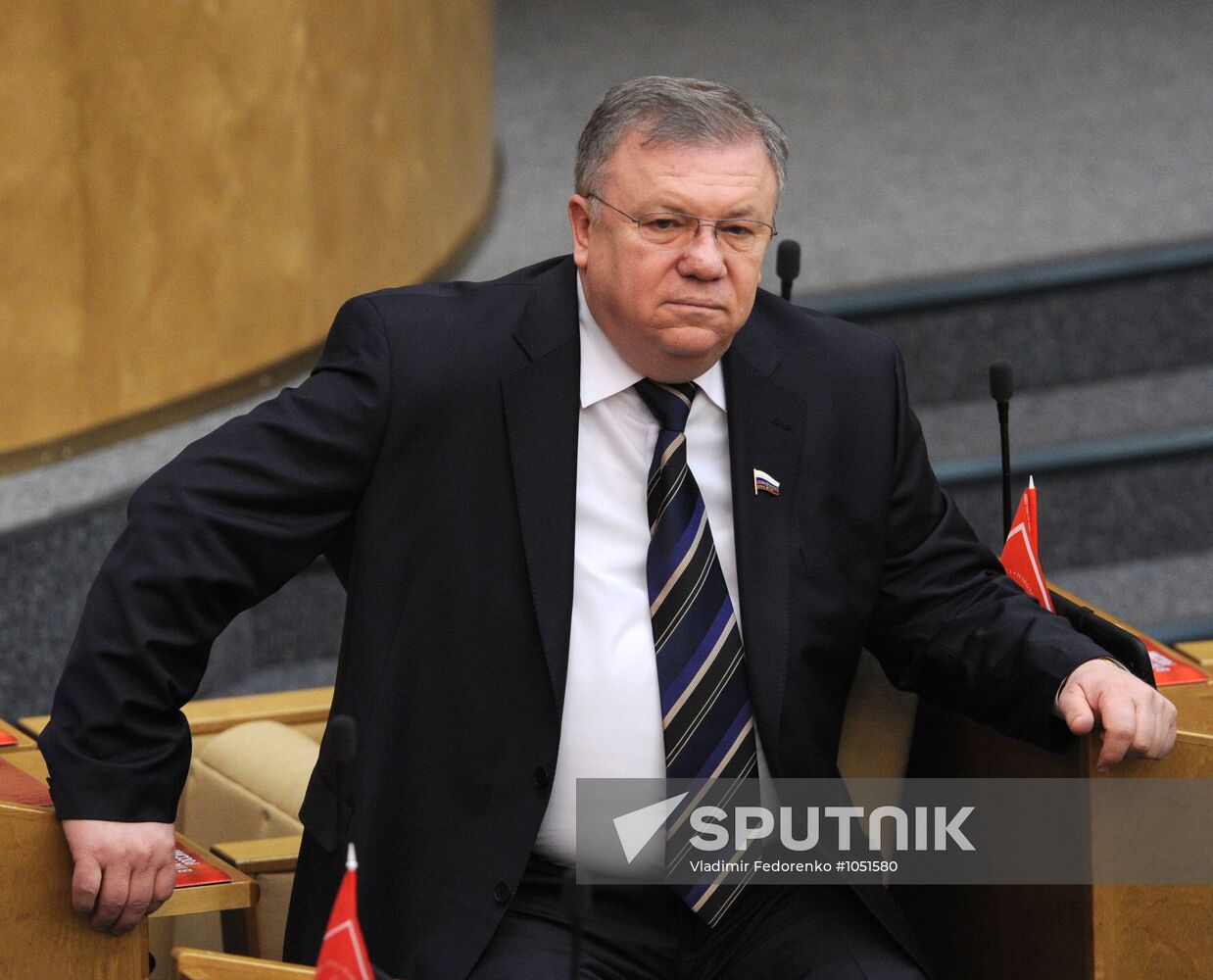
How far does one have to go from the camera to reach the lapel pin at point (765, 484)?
1.84 metres

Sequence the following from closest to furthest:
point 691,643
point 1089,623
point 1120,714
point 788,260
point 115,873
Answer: point 115,873 → point 1120,714 → point 691,643 → point 1089,623 → point 788,260

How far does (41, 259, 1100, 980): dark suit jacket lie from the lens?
1.64 meters

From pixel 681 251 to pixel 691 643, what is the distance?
360mm

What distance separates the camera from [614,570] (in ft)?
5.89

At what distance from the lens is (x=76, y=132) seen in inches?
117

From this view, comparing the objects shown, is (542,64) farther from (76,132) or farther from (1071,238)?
(76,132)

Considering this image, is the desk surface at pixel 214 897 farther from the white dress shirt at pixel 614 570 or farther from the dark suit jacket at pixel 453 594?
the white dress shirt at pixel 614 570

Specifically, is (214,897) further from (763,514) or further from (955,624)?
(955,624)

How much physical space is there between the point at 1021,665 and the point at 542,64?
4098mm

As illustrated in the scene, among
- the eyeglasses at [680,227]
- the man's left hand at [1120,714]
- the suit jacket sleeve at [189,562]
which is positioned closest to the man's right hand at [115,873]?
the suit jacket sleeve at [189,562]

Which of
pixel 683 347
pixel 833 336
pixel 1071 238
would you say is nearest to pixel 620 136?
pixel 683 347

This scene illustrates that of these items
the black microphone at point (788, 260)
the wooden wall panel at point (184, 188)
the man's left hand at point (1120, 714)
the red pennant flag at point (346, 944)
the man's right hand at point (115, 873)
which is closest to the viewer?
the red pennant flag at point (346, 944)

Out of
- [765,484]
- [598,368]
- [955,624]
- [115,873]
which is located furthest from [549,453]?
[115,873]

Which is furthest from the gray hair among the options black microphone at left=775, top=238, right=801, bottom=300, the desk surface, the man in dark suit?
the desk surface
